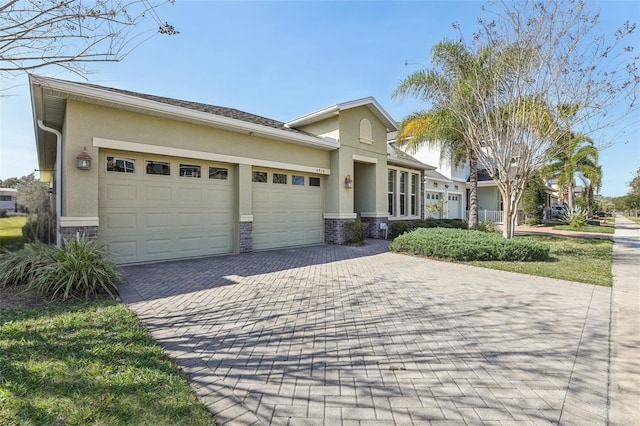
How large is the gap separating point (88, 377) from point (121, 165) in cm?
660

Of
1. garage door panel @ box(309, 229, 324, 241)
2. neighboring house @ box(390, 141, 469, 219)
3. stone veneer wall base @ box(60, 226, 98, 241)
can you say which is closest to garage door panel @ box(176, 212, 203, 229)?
stone veneer wall base @ box(60, 226, 98, 241)

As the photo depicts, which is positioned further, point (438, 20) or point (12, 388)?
point (438, 20)

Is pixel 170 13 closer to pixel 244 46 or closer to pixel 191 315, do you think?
pixel 244 46

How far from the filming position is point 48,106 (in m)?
7.48

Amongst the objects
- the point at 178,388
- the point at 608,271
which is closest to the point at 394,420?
→ the point at 178,388

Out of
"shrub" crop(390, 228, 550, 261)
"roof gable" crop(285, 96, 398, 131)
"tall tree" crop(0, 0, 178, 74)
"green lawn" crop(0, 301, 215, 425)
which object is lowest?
"green lawn" crop(0, 301, 215, 425)

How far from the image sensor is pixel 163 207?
8703 millimetres

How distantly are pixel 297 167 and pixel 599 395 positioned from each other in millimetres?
10022

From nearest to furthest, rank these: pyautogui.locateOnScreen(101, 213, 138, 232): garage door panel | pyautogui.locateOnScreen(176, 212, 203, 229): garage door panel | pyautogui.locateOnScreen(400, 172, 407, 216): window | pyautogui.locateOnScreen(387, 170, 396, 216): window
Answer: pyautogui.locateOnScreen(101, 213, 138, 232): garage door panel → pyautogui.locateOnScreen(176, 212, 203, 229): garage door panel → pyautogui.locateOnScreen(387, 170, 396, 216): window → pyautogui.locateOnScreen(400, 172, 407, 216): window

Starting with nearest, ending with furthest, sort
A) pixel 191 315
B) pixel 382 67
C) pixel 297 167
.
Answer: pixel 191 315, pixel 297 167, pixel 382 67

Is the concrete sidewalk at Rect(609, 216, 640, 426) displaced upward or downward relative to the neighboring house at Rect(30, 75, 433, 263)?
downward

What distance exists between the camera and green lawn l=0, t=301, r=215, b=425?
2.40 meters

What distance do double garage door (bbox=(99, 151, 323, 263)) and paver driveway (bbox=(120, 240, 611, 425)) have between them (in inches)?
72.9

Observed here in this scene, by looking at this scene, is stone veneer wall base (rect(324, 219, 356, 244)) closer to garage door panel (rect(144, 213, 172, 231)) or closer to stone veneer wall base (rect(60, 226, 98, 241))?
garage door panel (rect(144, 213, 172, 231))
